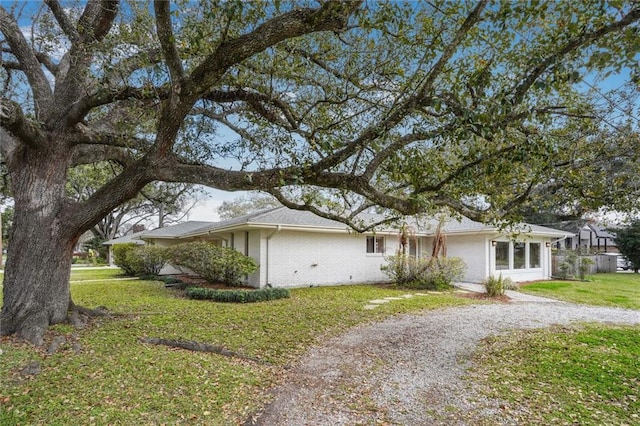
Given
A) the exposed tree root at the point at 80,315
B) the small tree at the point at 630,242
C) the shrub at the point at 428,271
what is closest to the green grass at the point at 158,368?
the exposed tree root at the point at 80,315

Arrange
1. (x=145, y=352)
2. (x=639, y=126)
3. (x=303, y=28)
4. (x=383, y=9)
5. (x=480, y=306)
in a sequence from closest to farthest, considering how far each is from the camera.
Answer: (x=303, y=28)
(x=383, y=9)
(x=145, y=352)
(x=639, y=126)
(x=480, y=306)

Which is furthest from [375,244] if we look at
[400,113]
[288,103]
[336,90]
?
[400,113]

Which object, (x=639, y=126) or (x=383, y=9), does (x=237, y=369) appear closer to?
(x=383, y=9)

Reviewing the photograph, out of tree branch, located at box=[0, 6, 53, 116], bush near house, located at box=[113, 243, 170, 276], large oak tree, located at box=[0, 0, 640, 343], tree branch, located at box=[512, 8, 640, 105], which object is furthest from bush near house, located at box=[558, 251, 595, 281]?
tree branch, located at box=[0, 6, 53, 116]

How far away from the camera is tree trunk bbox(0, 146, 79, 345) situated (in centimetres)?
599

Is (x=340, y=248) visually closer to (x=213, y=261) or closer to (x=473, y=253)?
(x=213, y=261)

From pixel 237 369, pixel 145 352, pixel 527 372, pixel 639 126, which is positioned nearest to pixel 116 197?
pixel 145 352

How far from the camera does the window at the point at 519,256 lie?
58.6ft

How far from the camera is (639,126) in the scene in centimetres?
588

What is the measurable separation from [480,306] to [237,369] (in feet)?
26.6

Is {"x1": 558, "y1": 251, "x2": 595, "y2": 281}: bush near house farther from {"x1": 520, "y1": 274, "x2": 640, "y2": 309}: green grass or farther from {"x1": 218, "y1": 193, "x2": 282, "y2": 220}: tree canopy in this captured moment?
{"x1": 218, "y1": 193, "x2": 282, "y2": 220}: tree canopy

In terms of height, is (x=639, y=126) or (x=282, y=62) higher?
(x=282, y=62)

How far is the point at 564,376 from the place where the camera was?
16.2 feet

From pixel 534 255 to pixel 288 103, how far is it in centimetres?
1695
